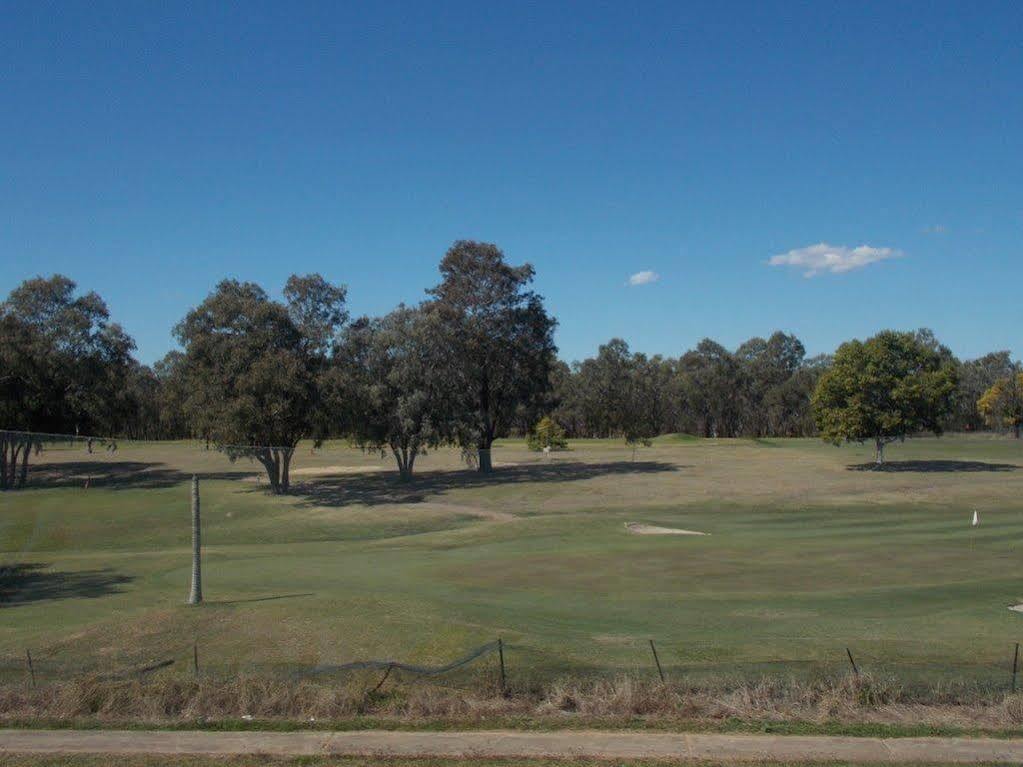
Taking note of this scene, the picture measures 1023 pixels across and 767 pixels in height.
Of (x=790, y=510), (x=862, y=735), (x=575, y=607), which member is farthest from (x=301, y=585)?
(x=790, y=510)

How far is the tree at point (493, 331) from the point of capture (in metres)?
70.1

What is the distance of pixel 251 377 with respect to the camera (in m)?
51.0

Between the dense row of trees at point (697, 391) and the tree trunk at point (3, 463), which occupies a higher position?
the dense row of trees at point (697, 391)

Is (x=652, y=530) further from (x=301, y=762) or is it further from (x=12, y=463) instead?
(x=12, y=463)

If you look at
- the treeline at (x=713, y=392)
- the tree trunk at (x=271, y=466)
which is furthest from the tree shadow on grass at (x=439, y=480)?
the treeline at (x=713, y=392)

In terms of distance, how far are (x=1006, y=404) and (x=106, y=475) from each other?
434 ft

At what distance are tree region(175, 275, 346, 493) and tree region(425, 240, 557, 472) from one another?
627 inches

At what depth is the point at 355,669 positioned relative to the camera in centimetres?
1398

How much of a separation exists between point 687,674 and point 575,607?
840cm

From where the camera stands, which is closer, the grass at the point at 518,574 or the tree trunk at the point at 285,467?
the grass at the point at 518,574

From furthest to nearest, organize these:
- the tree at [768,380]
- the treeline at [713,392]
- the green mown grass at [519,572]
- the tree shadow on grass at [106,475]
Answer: the tree at [768,380], the treeline at [713,392], the tree shadow on grass at [106,475], the green mown grass at [519,572]

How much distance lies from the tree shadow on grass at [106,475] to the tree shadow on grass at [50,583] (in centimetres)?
924

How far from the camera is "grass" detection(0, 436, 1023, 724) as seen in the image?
672 inches

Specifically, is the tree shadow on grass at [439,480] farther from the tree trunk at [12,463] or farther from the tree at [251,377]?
the tree trunk at [12,463]
